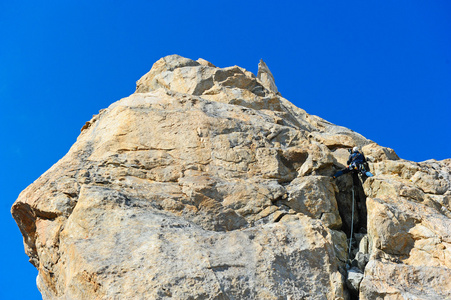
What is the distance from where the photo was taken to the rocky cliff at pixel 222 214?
1202cm

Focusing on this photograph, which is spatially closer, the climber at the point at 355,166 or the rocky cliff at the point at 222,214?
the rocky cliff at the point at 222,214

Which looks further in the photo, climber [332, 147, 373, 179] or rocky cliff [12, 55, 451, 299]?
climber [332, 147, 373, 179]

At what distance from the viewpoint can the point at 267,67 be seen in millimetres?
37312

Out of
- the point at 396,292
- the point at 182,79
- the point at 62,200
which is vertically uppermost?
the point at 182,79

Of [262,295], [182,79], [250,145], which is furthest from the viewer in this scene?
[182,79]

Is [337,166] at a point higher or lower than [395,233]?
higher

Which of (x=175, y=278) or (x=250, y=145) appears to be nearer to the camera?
(x=175, y=278)

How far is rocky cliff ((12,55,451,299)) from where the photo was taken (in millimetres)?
12023

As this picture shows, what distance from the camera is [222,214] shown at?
48.6 ft

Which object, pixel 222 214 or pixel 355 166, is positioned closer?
pixel 222 214

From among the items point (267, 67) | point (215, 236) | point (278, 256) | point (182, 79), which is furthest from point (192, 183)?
point (267, 67)

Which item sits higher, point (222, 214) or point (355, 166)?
point (355, 166)

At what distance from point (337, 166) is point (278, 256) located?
7241 millimetres

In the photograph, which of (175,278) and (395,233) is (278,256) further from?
(395,233)
